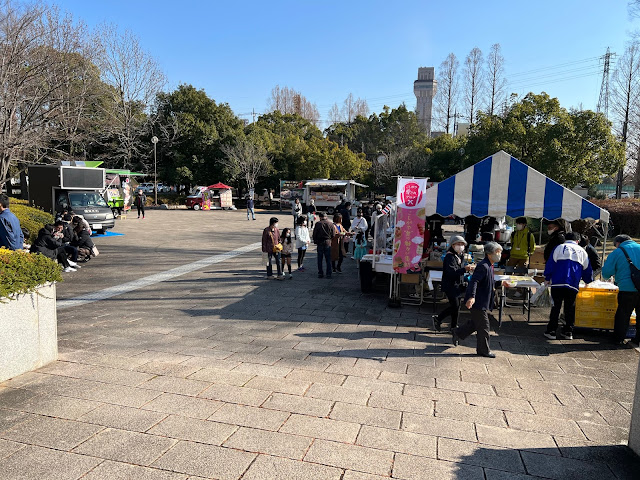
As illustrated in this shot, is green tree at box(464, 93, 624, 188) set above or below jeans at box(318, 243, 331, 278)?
above

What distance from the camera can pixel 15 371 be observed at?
4.41 metres

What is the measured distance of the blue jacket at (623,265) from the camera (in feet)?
19.2

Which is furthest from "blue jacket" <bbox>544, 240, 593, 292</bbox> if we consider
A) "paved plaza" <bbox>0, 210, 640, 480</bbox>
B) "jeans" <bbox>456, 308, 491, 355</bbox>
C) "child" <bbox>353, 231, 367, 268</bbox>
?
"child" <bbox>353, 231, 367, 268</bbox>

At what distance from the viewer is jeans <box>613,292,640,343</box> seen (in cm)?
595

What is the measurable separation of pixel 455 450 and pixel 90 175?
57.9ft

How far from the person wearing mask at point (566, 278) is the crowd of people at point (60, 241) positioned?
28.4 ft

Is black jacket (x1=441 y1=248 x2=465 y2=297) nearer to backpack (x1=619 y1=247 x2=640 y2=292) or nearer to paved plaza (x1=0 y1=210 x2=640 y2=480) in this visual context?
paved plaza (x1=0 y1=210 x2=640 y2=480)

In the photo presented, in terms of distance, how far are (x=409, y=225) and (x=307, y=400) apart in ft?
13.8

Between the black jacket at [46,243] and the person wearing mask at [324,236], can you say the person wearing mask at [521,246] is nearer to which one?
the person wearing mask at [324,236]

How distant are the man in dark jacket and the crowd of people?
734cm

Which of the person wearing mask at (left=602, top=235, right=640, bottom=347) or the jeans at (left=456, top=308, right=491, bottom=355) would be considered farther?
the person wearing mask at (left=602, top=235, right=640, bottom=347)

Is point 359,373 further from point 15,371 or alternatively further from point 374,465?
point 15,371

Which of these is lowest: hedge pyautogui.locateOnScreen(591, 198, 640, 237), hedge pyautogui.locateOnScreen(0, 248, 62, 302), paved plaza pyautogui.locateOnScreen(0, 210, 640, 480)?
paved plaza pyautogui.locateOnScreen(0, 210, 640, 480)

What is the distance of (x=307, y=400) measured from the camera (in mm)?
4145
